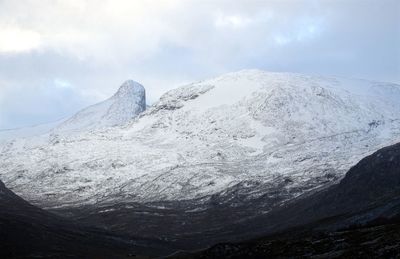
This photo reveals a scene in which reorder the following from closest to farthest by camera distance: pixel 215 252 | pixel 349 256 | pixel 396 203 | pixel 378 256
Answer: pixel 378 256, pixel 349 256, pixel 215 252, pixel 396 203

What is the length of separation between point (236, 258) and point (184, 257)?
17.6 meters

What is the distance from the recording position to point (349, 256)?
98000mm

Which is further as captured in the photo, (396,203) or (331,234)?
(396,203)

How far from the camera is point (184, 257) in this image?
139m

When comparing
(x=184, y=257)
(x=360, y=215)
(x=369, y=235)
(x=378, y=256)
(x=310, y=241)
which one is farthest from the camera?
(x=360, y=215)

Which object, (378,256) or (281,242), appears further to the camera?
(281,242)

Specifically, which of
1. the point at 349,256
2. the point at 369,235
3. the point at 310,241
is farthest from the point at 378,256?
the point at 310,241

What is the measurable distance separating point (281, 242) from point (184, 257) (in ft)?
70.4

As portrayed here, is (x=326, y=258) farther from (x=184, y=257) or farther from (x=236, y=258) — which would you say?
(x=184, y=257)

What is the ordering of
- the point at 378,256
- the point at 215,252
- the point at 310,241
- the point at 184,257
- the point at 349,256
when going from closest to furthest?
the point at 378,256
the point at 349,256
the point at 310,241
the point at 215,252
the point at 184,257

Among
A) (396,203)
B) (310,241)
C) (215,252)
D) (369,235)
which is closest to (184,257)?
(215,252)

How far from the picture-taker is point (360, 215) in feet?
594

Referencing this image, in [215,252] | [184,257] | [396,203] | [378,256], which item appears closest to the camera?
[378,256]

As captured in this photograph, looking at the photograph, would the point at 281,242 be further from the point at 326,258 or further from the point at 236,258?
the point at 326,258
